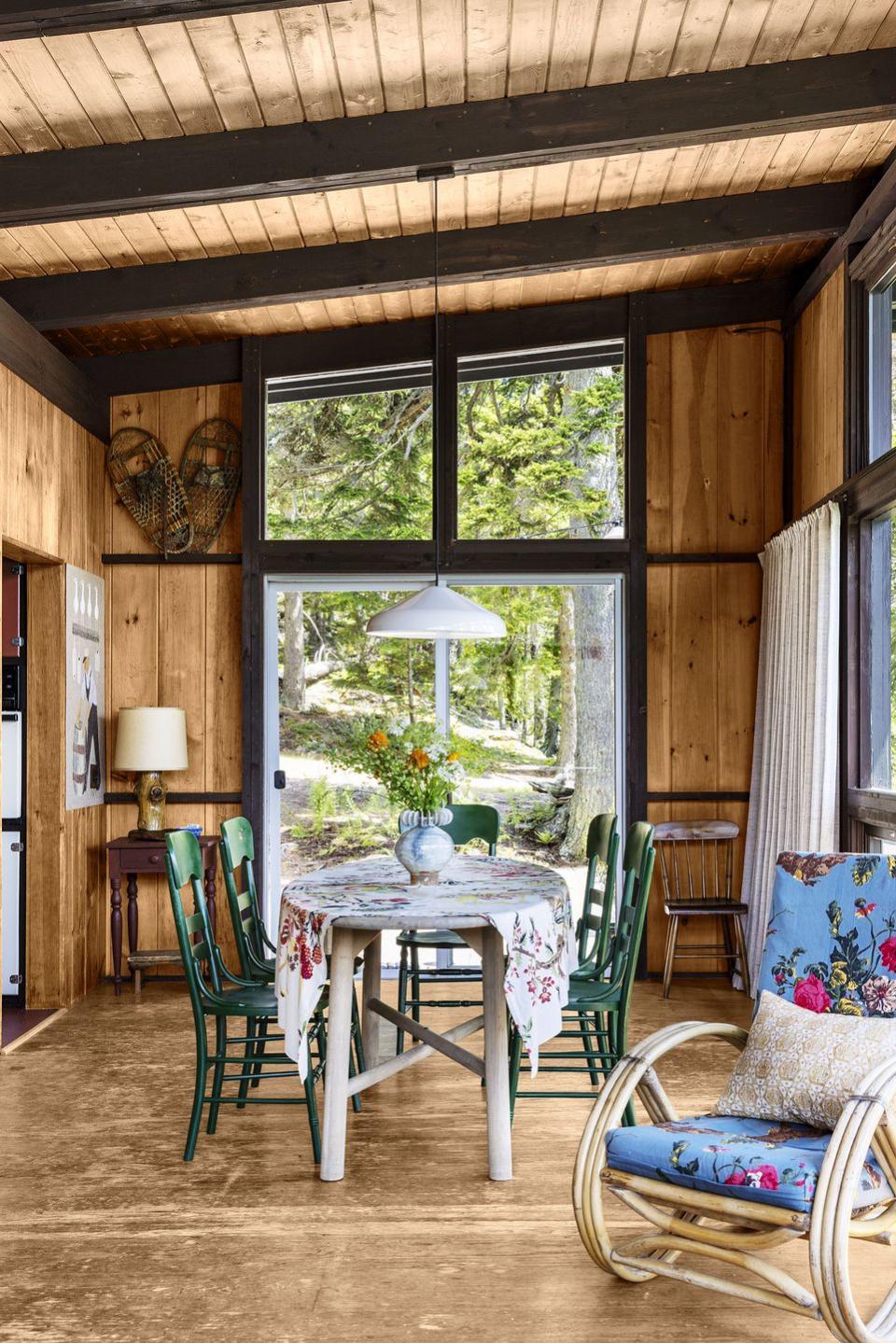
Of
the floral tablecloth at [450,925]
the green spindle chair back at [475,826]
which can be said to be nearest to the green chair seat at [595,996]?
the floral tablecloth at [450,925]

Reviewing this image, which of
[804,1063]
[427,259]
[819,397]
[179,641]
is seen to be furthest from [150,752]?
[804,1063]

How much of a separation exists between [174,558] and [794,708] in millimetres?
3285

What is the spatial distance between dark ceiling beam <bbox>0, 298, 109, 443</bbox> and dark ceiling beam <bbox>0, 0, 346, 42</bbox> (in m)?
1.82

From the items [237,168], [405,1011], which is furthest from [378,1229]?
[237,168]

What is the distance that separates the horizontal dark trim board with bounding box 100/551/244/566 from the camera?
21.2 feet

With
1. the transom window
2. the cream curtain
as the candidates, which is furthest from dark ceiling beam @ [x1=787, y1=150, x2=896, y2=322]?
the transom window

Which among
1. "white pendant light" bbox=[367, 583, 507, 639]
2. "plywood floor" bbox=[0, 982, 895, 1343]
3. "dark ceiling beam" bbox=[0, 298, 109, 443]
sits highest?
"dark ceiling beam" bbox=[0, 298, 109, 443]

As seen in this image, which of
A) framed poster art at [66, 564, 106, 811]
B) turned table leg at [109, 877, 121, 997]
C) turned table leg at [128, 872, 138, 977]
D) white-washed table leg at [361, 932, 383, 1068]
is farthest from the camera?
turned table leg at [128, 872, 138, 977]

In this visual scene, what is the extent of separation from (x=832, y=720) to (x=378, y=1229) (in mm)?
3033

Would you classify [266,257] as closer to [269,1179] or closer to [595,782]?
[595,782]

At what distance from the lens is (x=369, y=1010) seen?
4535 millimetres

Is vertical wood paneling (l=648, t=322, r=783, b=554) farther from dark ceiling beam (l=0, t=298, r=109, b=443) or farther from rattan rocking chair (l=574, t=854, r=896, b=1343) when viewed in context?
rattan rocking chair (l=574, t=854, r=896, b=1343)

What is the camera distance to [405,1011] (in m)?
5.46

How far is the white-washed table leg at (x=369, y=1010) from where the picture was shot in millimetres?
4531
